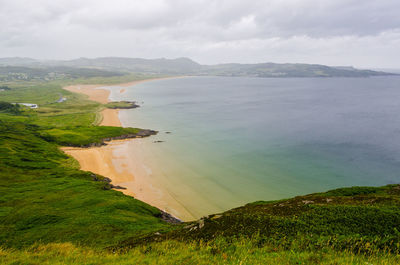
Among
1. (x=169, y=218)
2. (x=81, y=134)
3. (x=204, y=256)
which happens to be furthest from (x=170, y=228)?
(x=81, y=134)

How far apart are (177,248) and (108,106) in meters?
178

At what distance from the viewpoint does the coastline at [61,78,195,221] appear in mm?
52350

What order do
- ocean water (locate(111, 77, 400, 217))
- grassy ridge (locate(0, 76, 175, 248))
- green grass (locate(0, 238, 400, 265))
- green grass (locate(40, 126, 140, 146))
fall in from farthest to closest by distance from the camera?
green grass (locate(40, 126, 140, 146)), ocean water (locate(111, 77, 400, 217)), grassy ridge (locate(0, 76, 175, 248)), green grass (locate(0, 238, 400, 265))

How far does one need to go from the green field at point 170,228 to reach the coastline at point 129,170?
673 centimetres

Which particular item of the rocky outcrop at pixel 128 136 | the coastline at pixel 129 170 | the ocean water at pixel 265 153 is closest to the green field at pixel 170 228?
the coastline at pixel 129 170

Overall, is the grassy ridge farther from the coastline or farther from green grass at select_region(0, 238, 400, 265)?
green grass at select_region(0, 238, 400, 265)

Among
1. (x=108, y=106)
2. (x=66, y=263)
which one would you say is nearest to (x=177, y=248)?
(x=66, y=263)

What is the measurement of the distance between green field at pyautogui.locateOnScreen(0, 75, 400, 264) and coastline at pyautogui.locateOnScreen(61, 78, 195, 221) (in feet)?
22.1

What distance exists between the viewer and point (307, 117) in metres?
140

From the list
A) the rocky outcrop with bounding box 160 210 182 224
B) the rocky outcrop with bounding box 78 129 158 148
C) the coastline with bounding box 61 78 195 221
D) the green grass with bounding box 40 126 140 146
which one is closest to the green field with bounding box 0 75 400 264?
the rocky outcrop with bounding box 160 210 182 224

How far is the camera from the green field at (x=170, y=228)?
15023mm

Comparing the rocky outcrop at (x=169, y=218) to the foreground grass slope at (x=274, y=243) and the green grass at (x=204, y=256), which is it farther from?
the green grass at (x=204, y=256)

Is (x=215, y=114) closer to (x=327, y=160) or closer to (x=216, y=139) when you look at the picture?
(x=216, y=139)

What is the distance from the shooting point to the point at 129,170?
6988 cm
